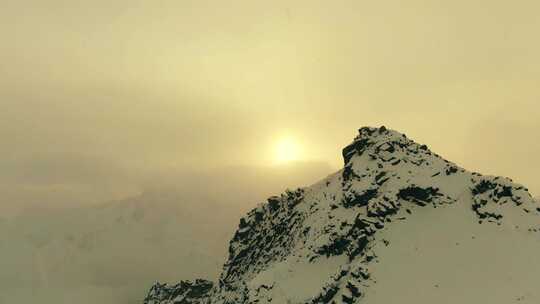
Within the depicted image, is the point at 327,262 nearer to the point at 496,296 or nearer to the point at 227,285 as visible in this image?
the point at 496,296

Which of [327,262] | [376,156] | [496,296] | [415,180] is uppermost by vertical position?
[376,156]

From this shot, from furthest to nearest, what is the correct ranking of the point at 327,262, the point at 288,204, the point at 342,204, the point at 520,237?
the point at 288,204
the point at 342,204
the point at 327,262
the point at 520,237

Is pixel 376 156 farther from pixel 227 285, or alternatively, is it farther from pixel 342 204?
pixel 227 285

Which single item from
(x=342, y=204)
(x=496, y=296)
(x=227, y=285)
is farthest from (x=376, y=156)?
(x=227, y=285)

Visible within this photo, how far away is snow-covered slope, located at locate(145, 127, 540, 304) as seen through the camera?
112188 millimetres

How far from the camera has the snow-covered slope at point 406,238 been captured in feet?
368

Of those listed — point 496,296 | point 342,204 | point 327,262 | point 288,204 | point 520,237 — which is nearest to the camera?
point 496,296

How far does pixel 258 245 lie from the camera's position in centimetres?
18425

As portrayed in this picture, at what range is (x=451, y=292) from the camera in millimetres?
109375

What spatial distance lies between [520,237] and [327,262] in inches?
1452

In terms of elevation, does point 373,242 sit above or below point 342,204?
below

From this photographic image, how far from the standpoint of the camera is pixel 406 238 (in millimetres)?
124312

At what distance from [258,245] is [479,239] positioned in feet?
252

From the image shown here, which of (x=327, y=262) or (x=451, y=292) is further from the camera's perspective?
(x=327, y=262)
